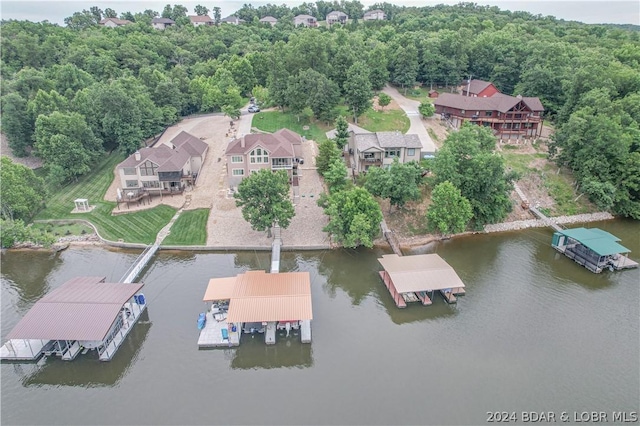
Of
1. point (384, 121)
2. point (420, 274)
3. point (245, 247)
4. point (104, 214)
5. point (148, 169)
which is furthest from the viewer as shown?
point (384, 121)

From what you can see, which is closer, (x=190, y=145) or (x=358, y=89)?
(x=190, y=145)

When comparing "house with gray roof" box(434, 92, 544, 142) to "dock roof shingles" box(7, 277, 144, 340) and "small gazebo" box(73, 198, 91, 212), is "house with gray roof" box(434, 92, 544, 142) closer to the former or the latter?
"small gazebo" box(73, 198, 91, 212)

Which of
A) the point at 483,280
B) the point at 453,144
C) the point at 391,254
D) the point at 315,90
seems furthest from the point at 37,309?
the point at 315,90

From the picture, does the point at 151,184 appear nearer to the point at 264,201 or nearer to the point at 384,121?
the point at 264,201

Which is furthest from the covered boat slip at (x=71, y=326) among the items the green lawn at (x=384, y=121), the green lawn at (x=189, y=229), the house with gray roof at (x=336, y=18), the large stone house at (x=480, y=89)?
the house with gray roof at (x=336, y=18)

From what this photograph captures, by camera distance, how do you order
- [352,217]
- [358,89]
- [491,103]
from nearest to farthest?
[352,217] → [491,103] → [358,89]

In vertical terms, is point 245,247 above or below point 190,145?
below

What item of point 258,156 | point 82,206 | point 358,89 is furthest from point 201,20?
point 82,206

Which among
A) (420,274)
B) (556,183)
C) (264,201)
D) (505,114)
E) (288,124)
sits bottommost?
(420,274)
